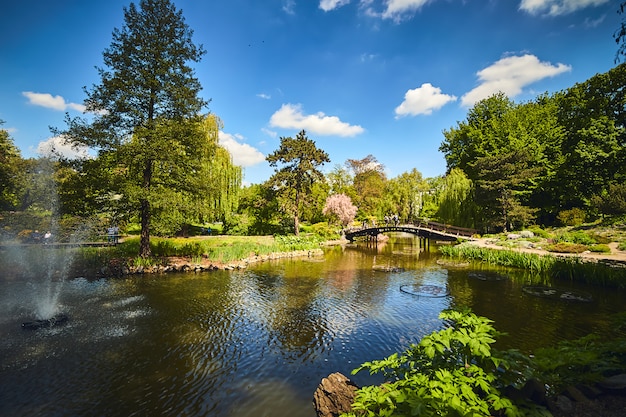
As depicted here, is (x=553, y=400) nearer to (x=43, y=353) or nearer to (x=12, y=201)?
(x=43, y=353)

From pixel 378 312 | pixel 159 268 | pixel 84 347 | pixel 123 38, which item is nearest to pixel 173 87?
pixel 123 38

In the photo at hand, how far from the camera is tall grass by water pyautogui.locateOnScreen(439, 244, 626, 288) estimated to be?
14.5m

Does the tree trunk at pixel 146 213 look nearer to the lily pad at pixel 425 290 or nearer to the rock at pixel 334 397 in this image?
the lily pad at pixel 425 290

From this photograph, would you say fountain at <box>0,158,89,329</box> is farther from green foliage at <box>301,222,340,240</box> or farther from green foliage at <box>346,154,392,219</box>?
green foliage at <box>346,154,392,219</box>

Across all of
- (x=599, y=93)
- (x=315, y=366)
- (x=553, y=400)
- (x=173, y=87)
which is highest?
(x=599, y=93)

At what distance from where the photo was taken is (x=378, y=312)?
11445 mm

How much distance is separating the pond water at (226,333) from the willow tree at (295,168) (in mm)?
20364

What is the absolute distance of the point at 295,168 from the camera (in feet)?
121

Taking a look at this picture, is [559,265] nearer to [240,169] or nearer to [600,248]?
[600,248]

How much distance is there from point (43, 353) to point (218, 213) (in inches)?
1010

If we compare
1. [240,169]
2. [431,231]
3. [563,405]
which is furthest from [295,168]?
[563,405]

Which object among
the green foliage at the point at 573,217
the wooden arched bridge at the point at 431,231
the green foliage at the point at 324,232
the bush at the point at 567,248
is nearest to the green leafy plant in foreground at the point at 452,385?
the bush at the point at 567,248

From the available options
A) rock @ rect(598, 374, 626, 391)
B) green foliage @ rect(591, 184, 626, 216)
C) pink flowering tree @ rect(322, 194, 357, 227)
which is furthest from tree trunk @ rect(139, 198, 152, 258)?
green foliage @ rect(591, 184, 626, 216)

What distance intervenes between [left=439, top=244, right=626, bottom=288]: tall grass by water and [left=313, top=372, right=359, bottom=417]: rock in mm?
16682
